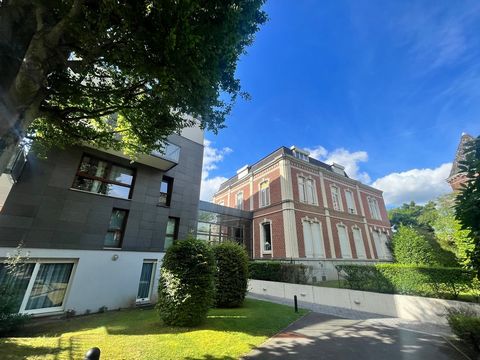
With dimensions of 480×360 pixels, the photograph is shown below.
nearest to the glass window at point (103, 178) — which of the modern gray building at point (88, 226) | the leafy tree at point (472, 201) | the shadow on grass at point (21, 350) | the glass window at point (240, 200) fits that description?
the modern gray building at point (88, 226)

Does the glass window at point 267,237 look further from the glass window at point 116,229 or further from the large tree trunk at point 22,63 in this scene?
the large tree trunk at point 22,63

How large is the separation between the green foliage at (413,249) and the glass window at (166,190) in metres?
16.4

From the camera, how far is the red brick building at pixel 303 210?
18.6m

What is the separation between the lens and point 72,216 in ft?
29.2

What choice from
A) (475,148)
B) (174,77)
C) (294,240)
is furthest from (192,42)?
(294,240)

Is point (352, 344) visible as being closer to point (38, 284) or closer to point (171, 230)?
point (171, 230)

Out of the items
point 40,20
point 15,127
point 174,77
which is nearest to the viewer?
point 15,127

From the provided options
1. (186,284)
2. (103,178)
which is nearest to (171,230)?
(103,178)

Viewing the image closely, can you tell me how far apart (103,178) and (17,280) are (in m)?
4.80

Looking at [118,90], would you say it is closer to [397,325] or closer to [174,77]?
[174,77]

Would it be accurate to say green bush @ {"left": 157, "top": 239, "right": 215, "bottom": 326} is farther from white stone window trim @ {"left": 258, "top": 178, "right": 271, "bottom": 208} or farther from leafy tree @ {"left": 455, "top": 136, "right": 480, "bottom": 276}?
white stone window trim @ {"left": 258, "top": 178, "right": 271, "bottom": 208}

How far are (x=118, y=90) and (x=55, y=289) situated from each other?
315 inches

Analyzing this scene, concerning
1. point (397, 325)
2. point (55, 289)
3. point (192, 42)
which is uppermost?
point (192, 42)

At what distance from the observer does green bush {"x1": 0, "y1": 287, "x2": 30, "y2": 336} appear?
5914mm
